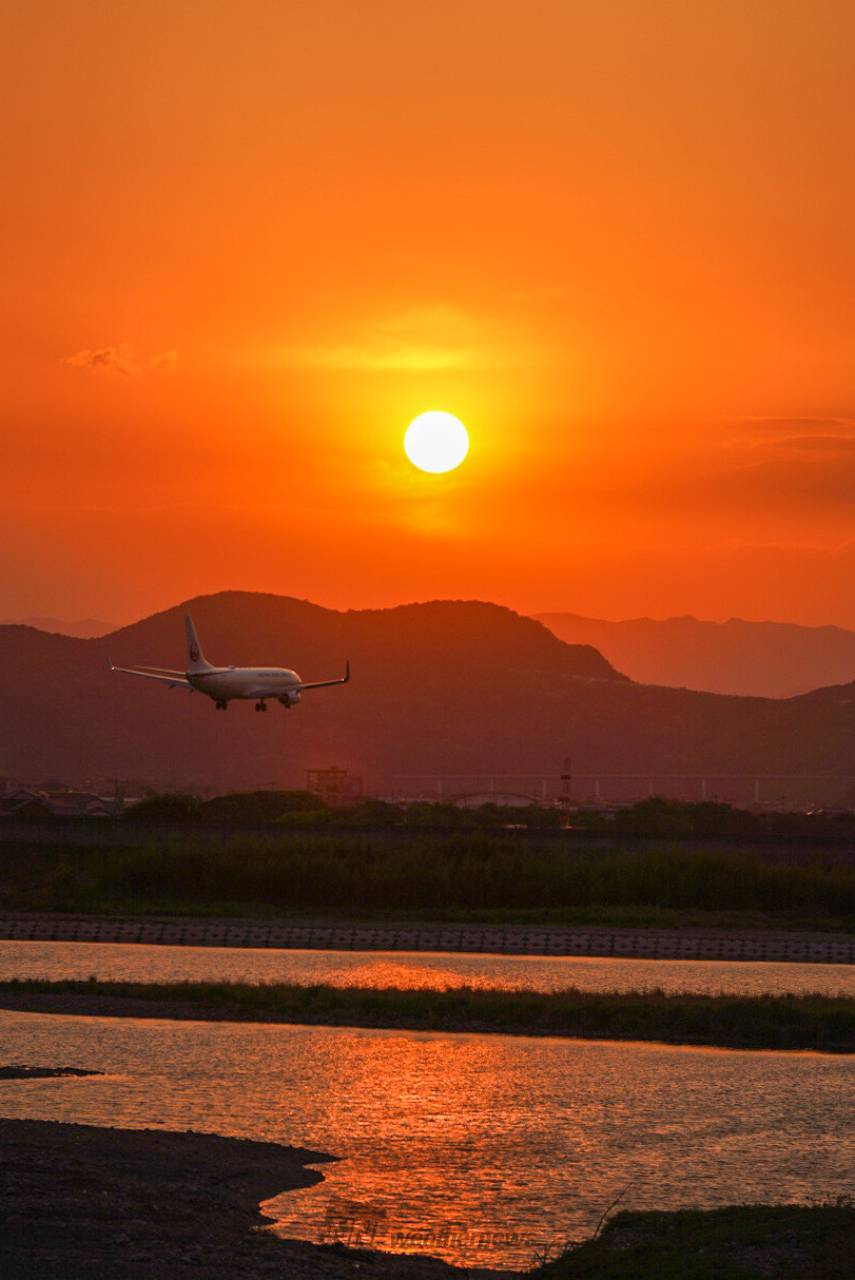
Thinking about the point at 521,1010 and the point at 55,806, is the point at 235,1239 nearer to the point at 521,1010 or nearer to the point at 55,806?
the point at 521,1010

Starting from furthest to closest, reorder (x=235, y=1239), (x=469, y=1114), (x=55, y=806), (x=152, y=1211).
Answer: (x=55, y=806)
(x=469, y=1114)
(x=152, y=1211)
(x=235, y=1239)

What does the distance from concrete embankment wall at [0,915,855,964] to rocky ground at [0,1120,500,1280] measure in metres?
49.8

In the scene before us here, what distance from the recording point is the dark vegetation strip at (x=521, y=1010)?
52.4 m

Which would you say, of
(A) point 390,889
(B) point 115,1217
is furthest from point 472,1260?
(A) point 390,889

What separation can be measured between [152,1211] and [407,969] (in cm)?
4489

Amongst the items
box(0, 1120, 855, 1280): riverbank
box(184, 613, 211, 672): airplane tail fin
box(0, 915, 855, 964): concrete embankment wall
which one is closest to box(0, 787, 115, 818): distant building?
box(184, 613, 211, 672): airplane tail fin

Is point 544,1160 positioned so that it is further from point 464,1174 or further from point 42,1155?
point 42,1155

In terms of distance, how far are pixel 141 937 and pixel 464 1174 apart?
2151 inches

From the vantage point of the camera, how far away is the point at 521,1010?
180 feet

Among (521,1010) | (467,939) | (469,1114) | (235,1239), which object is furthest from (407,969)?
(235,1239)

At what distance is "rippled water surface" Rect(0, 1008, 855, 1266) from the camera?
30203 mm

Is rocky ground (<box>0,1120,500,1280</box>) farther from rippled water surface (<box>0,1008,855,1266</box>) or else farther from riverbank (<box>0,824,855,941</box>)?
riverbank (<box>0,824,855,941</box>)

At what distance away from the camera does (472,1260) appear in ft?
87.8

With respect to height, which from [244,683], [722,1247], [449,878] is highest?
[244,683]
